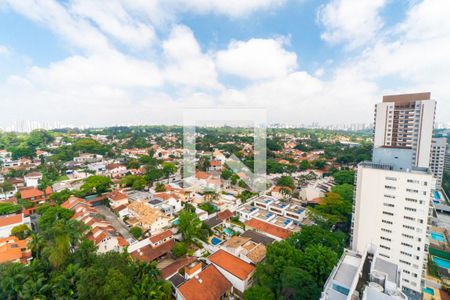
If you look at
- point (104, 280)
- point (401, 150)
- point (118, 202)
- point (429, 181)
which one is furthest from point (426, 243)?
point (118, 202)

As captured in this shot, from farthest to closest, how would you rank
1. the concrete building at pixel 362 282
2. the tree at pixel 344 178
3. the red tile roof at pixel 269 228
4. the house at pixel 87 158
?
the house at pixel 87 158
the tree at pixel 344 178
the red tile roof at pixel 269 228
the concrete building at pixel 362 282

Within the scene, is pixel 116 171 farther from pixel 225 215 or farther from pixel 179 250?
pixel 179 250

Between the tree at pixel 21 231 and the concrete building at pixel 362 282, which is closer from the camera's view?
the concrete building at pixel 362 282

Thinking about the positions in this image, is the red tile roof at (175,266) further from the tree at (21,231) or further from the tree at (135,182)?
the tree at (135,182)

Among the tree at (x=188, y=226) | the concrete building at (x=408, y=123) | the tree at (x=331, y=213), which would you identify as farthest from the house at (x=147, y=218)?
the concrete building at (x=408, y=123)

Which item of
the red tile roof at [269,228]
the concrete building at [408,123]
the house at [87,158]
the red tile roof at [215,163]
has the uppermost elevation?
the concrete building at [408,123]

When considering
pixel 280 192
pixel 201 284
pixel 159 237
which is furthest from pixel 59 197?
pixel 280 192

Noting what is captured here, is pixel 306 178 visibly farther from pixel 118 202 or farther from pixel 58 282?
pixel 58 282
